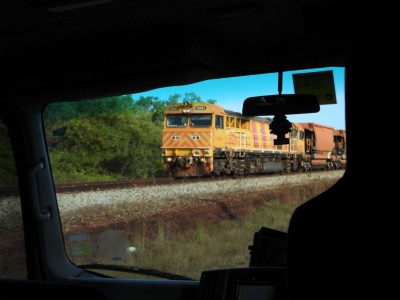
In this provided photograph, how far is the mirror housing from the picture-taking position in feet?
10.0

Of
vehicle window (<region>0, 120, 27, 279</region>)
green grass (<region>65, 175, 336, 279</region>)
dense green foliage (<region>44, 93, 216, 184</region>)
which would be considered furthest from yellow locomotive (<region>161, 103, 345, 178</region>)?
vehicle window (<region>0, 120, 27, 279</region>)

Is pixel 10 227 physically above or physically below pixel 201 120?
below

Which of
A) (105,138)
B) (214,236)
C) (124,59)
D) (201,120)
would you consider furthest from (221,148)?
(124,59)

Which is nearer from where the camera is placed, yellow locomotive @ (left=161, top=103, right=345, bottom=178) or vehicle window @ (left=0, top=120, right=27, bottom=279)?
vehicle window @ (left=0, top=120, right=27, bottom=279)

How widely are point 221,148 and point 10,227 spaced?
262 inches

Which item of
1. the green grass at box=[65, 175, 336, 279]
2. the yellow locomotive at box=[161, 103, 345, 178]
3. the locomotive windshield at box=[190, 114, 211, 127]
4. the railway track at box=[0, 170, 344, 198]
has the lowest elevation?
the green grass at box=[65, 175, 336, 279]

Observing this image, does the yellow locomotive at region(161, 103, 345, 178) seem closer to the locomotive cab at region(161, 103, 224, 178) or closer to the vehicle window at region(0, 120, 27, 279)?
the locomotive cab at region(161, 103, 224, 178)

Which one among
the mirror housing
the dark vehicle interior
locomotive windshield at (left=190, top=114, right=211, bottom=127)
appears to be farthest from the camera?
locomotive windshield at (left=190, top=114, right=211, bottom=127)

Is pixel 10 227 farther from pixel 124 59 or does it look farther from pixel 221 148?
pixel 221 148

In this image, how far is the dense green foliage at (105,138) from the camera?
4328 mm

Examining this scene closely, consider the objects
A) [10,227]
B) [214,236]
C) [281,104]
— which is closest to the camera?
[281,104]

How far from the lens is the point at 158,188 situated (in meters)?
7.90

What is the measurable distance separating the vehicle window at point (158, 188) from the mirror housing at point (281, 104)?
0.76ft

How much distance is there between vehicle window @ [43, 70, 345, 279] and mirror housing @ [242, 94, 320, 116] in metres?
0.23
